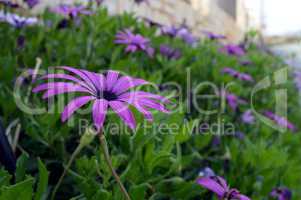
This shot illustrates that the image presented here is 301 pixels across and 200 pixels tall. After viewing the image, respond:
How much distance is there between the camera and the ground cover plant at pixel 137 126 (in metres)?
0.67

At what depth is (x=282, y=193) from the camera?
995 mm

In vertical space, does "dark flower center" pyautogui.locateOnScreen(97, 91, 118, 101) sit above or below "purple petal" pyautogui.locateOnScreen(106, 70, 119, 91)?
below

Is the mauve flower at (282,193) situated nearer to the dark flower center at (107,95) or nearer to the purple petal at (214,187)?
the purple petal at (214,187)

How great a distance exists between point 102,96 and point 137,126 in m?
0.20

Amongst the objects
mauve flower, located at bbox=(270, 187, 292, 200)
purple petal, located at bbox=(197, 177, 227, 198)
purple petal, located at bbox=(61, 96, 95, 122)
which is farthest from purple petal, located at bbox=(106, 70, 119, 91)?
mauve flower, located at bbox=(270, 187, 292, 200)

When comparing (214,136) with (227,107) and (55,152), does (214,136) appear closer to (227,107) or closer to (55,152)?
(227,107)

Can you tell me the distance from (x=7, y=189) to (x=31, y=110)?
1.41ft

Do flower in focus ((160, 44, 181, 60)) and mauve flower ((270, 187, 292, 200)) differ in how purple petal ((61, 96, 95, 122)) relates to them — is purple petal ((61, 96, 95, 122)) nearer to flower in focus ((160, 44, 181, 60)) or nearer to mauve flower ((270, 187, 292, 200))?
mauve flower ((270, 187, 292, 200))

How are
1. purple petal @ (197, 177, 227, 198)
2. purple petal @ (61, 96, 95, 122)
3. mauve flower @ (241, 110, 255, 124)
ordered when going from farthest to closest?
mauve flower @ (241, 110, 255, 124), purple petal @ (197, 177, 227, 198), purple petal @ (61, 96, 95, 122)

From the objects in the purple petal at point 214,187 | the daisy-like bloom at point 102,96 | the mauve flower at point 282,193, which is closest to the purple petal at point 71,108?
the daisy-like bloom at point 102,96

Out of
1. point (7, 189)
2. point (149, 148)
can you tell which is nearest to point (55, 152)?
point (149, 148)

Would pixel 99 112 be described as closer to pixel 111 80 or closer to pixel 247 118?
pixel 111 80

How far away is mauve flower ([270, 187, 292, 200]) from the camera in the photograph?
980mm

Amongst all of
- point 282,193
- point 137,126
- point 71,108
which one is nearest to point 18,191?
point 71,108
